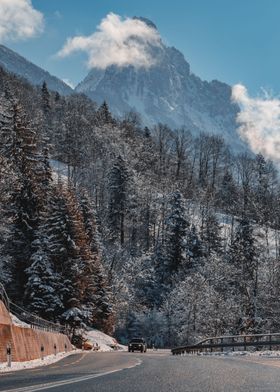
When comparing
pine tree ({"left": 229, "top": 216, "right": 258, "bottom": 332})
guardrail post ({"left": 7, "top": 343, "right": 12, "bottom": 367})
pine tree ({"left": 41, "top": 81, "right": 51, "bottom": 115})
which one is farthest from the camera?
pine tree ({"left": 41, "top": 81, "right": 51, "bottom": 115})

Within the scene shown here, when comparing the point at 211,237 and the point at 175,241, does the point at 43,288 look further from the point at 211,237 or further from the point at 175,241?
the point at 211,237

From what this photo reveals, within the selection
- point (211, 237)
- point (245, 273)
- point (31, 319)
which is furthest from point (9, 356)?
point (211, 237)

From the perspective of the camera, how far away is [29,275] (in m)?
46.1

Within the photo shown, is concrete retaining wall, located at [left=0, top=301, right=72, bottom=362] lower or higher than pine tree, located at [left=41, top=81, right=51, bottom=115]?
lower

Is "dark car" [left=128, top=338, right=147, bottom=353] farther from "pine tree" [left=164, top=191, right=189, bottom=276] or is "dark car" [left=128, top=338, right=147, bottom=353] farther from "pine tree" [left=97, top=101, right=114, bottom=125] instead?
"pine tree" [left=97, top=101, right=114, bottom=125]

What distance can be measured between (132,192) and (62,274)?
59.9 meters

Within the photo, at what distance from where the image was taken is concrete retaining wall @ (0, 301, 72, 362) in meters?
19.0

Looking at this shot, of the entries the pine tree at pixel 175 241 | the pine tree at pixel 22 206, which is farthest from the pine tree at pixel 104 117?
the pine tree at pixel 22 206

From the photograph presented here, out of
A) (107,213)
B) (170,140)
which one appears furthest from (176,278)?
(170,140)

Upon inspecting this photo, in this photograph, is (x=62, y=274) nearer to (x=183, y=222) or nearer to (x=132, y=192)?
(x=183, y=222)

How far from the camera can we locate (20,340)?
21375mm

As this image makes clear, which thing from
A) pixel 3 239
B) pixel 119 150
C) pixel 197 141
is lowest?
pixel 3 239

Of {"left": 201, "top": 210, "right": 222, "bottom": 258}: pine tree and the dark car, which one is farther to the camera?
{"left": 201, "top": 210, "right": 222, "bottom": 258}: pine tree

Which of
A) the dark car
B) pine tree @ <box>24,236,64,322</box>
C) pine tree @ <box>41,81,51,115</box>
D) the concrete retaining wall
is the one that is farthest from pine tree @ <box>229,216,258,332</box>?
pine tree @ <box>41,81,51,115</box>
